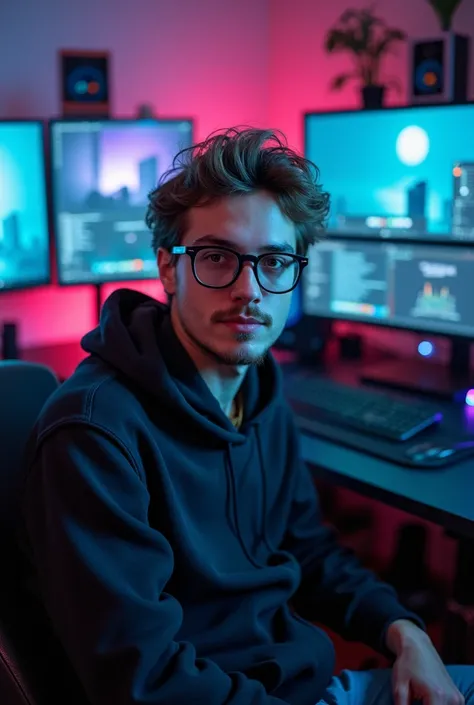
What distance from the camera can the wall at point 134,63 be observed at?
89.9 inches

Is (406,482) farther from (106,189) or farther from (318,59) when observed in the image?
(318,59)

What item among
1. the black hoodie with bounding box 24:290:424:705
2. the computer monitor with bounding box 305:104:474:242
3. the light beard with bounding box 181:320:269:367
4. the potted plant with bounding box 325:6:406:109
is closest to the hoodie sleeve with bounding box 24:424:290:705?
the black hoodie with bounding box 24:290:424:705

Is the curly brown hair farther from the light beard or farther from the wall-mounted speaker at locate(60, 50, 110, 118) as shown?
the wall-mounted speaker at locate(60, 50, 110, 118)

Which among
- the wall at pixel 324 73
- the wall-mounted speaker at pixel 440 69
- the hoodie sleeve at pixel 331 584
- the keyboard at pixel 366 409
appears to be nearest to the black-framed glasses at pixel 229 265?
the hoodie sleeve at pixel 331 584

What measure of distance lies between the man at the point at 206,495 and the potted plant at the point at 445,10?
36.6 inches

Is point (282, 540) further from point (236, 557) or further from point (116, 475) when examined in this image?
point (116, 475)

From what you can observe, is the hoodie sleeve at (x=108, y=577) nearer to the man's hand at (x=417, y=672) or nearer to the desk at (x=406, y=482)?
the man's hand at (x=417, y=672)

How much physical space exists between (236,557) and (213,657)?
6.1 inches

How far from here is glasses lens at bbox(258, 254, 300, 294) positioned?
1241 mm

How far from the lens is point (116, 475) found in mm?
1015

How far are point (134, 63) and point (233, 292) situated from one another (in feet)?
4.96

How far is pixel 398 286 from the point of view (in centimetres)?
203

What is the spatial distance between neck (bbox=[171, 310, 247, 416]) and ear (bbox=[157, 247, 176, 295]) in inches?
2.1

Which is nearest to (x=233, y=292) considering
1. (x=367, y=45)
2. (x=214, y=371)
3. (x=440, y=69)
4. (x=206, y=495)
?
(x=214, y=371)
